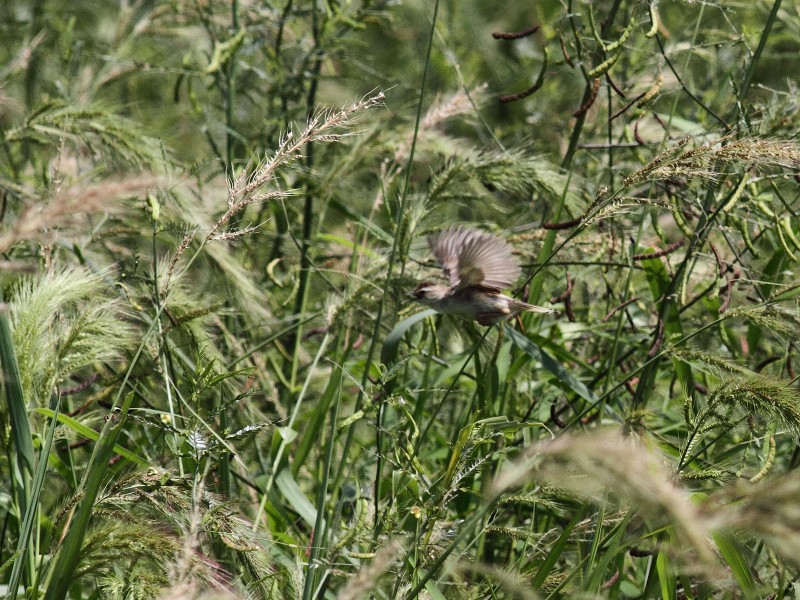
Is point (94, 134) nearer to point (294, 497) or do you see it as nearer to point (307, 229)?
point (307, 229)

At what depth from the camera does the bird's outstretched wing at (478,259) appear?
6.06 ft

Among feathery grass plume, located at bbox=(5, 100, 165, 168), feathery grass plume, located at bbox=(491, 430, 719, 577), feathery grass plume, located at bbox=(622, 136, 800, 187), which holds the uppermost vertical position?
feathery grass plume, located at bbox=(622, 136, 800, 187)

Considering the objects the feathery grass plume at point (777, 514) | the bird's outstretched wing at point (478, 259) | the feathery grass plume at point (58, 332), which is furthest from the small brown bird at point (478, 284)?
the feathery grass plume at point (777, 514)

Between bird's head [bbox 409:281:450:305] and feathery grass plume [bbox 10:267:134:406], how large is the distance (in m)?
0.55

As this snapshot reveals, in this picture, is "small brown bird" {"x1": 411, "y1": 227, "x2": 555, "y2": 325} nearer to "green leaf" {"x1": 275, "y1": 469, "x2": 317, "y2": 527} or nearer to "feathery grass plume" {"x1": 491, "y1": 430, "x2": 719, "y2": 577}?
"green leaf" {"x1": 275, "y1": 469, "x2": 317, "y2": 527}

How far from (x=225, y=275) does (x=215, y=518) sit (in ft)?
2.83

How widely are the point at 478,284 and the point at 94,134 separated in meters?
0.99

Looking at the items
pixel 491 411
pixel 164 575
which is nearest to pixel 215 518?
pixel 164 575

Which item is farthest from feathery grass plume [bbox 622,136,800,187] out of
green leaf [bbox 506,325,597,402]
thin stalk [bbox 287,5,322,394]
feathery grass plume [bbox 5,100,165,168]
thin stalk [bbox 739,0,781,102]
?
feathery grass plume [bbox 5,100,165,168]

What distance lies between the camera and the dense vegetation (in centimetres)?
131

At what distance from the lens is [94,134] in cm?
222

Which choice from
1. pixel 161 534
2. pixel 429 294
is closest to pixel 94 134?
pixel 429 294

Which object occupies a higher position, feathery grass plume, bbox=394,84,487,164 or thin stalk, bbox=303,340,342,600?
feathery grass plume, bbox=394,84,487,164

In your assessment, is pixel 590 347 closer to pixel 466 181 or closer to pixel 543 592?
pixel 466 181
